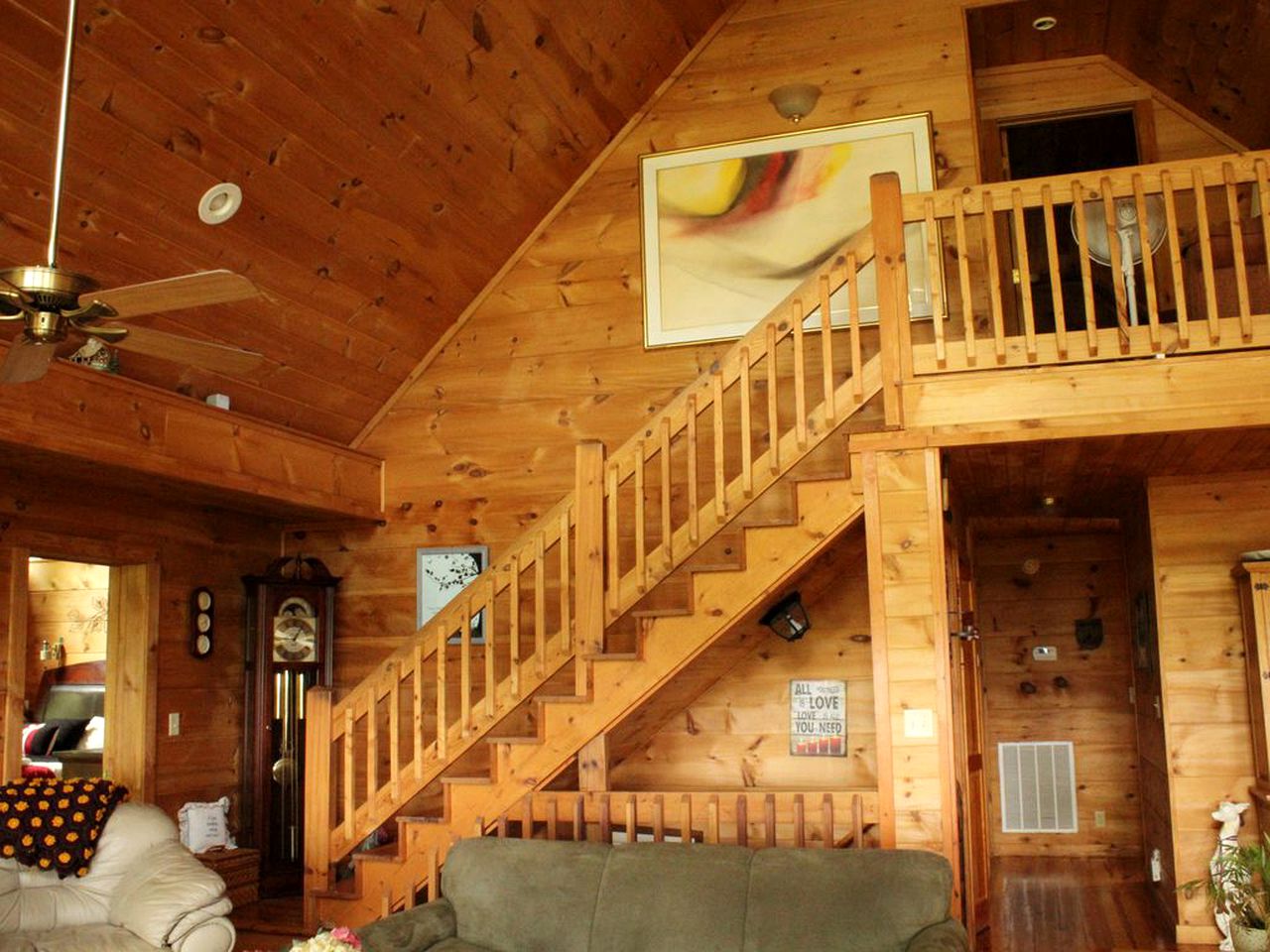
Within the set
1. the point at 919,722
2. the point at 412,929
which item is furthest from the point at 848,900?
→ the point at 412,929

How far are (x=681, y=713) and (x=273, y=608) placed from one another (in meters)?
2.42

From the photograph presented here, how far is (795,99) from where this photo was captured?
22.2ft

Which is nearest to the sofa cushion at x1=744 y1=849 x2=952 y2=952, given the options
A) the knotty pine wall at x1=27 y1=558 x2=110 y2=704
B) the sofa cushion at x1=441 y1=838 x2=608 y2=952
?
the sofa cushion at x1=441 y1=838 x2=608 y2=952

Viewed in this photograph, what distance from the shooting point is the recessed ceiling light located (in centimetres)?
546

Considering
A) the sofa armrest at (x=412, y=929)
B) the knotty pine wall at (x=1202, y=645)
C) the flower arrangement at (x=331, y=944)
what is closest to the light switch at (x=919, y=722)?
the sofa armrest at (x=412, y=929)

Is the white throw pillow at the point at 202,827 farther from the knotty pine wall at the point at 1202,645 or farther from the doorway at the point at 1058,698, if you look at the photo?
the knotty pine wall at the point at 1202,645

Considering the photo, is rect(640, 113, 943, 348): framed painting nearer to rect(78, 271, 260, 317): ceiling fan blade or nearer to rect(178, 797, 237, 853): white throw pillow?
rect(178, 797, 237, 853): white throw pillow

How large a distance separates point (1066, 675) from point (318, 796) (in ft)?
17.5

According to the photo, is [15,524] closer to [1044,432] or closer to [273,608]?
[273,608]

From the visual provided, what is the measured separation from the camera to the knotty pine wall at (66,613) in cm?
977

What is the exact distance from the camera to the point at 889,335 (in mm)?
4961

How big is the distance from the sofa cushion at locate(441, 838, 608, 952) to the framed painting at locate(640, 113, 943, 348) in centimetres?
334

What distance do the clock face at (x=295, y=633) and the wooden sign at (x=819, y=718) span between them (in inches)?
110

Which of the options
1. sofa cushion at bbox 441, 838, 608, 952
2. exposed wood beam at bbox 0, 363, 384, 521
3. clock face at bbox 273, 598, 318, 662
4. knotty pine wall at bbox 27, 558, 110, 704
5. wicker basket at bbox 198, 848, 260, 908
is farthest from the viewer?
knotty pine wall at bbox 27, 558, 110, 704
